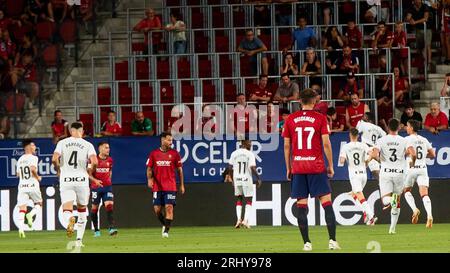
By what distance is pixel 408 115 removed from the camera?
31125 mm

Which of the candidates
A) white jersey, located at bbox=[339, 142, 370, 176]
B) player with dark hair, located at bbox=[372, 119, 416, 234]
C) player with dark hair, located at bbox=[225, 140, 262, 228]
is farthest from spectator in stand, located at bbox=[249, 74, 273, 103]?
player with dark hair, located at bbox=[372, 119, 416, 234]

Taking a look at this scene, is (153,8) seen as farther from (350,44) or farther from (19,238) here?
(19,238)

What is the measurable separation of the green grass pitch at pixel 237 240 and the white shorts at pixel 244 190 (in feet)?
2.81

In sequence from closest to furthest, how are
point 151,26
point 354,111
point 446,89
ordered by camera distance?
point 354,111, point 446,89, point 151,26

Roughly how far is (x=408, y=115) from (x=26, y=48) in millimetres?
11019

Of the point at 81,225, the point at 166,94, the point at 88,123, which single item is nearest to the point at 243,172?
the point at 166,94

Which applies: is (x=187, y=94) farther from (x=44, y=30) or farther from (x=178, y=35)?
(x=44, y=30)

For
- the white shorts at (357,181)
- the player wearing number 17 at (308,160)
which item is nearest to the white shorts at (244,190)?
the white shorts at (357,181)

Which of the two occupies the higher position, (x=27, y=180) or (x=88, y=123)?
(x=88, y=123)

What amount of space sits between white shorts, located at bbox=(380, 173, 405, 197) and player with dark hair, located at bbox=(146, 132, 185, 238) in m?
4.25

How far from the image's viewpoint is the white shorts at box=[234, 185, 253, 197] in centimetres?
3088

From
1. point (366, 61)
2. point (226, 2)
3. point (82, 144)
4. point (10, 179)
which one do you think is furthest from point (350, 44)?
point (82, 144)

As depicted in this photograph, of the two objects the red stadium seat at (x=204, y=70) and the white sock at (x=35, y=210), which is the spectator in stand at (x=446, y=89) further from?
the white sock at (x=35, y=210)

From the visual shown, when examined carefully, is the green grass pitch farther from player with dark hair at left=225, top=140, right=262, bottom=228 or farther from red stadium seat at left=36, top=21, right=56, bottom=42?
red stadium seat at left=36, top=21, right=56, bottom=42
